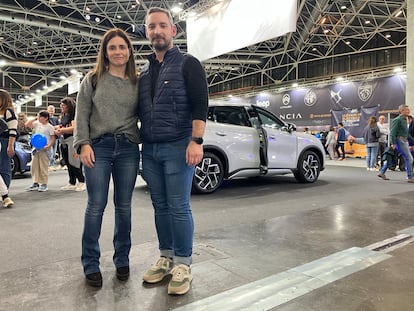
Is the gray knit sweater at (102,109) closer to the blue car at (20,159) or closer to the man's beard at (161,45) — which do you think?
the man's beard at (161,45)

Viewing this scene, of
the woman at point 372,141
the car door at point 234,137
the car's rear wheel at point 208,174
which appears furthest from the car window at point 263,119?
the woman at point 372,141

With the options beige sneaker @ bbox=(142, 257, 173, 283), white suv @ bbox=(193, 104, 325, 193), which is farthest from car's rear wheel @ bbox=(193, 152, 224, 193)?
beige sneaker @ bbox=(142, 257, 173, 283)

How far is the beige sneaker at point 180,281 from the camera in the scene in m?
2.11

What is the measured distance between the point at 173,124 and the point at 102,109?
45cm

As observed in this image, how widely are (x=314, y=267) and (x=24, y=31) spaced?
23531mm

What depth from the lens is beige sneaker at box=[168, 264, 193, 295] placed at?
6.91 ft

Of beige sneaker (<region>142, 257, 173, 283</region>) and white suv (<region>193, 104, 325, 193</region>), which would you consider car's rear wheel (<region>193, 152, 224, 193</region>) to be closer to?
white suv (<region>193, 104, 325, 193</region>)

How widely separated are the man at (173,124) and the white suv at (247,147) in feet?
10.1

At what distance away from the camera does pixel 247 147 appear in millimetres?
5754

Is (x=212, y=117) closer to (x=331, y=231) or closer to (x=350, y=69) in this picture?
(x=331, y=231)

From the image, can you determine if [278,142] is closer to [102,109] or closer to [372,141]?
[102,109]

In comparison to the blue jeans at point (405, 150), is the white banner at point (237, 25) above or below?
above

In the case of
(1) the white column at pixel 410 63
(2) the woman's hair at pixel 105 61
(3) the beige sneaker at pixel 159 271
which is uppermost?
(1) the white column at pixel 410 63

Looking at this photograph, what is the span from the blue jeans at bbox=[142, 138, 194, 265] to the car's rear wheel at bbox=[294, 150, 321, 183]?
4.59 m
